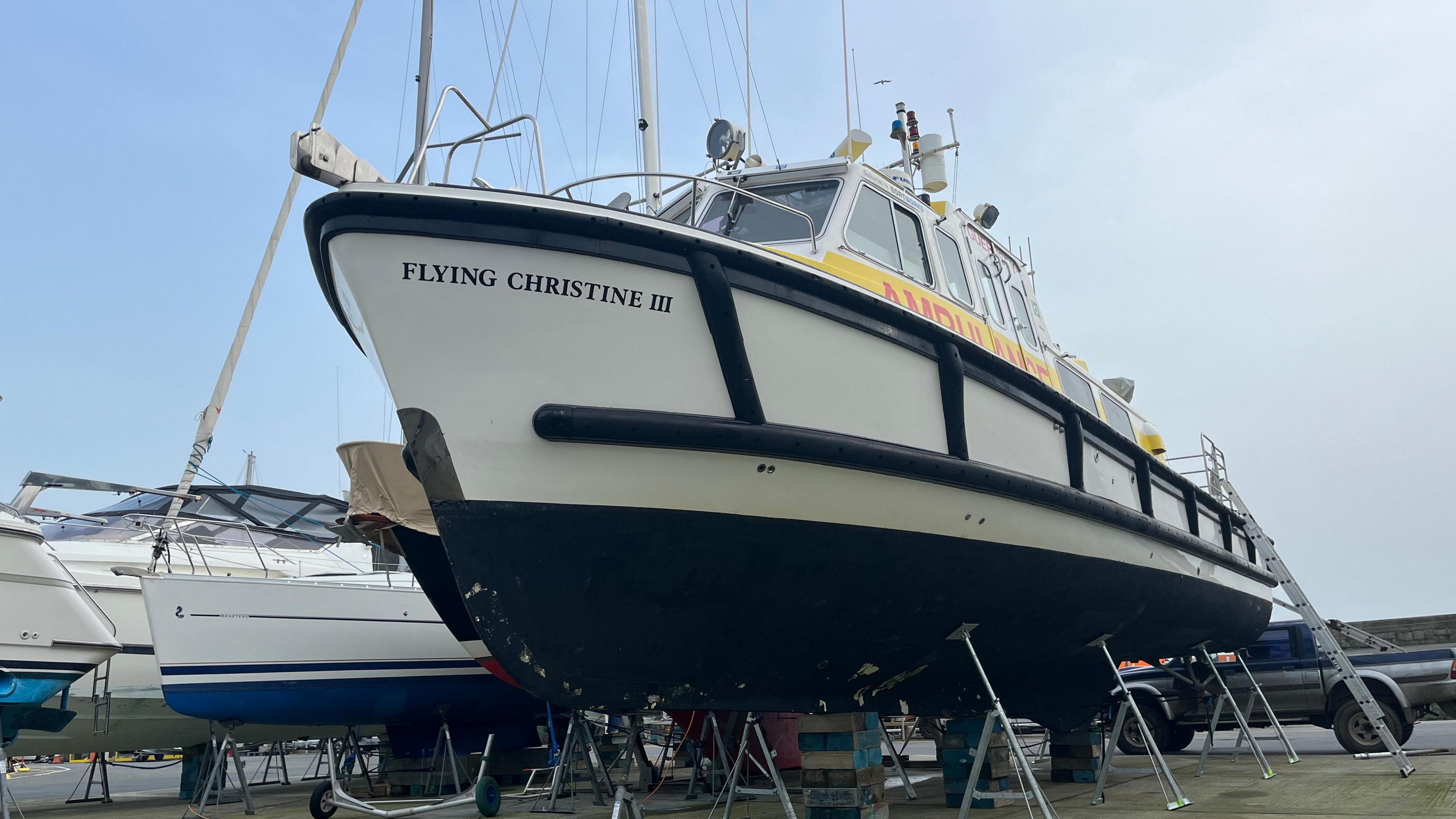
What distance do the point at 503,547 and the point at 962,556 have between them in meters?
2.16

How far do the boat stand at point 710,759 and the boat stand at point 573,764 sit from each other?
0.71m

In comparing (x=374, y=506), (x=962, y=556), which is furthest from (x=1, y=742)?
(x=962, y=556)

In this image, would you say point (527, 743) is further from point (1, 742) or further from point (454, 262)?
point (454, 262)

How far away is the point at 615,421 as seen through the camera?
12.2 feet

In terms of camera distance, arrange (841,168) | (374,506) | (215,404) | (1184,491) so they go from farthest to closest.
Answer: (215,404)
(1184,491)
(374,506)
(841,168)

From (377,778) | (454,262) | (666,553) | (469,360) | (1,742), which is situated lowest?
(377,778)

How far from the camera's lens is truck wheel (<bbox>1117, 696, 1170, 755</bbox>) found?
9922mm

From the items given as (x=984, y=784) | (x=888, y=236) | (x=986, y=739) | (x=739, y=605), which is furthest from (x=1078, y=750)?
(x=739, y=605)

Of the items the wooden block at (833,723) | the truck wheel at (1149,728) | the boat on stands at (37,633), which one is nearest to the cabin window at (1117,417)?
the wooden block at (833,723)

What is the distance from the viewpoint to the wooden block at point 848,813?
4809mm

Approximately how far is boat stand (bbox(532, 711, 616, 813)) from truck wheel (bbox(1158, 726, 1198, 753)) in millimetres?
5944

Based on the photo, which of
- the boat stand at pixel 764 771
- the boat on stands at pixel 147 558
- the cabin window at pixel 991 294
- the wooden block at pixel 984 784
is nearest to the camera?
the boat stand at pixel 764 771

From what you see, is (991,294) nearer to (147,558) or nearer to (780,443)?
(780,443)

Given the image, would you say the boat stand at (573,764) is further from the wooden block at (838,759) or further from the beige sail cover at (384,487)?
the wooden block at (838,759)
